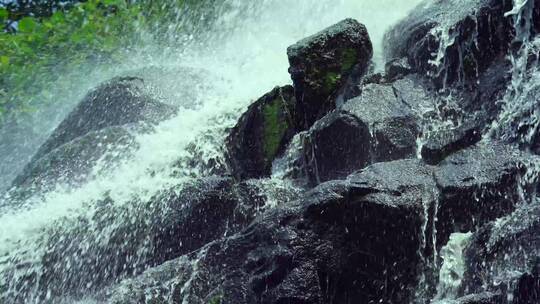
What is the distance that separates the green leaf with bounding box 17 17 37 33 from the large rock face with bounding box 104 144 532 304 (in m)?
12.1

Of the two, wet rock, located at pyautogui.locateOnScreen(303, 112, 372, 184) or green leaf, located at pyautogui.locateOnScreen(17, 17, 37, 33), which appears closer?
wet rock, located at pyautogui.locateOnScreen(303, 112, 372, 184)

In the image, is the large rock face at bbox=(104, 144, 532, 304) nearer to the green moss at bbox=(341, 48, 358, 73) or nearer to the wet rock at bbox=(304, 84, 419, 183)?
the wet rock at bbox=(304, 84, 419, 183)

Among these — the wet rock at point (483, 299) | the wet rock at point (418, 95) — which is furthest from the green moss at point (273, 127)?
the wet rock at point (483, 299)

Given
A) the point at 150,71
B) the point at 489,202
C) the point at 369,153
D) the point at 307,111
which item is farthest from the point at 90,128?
the point at 489,202

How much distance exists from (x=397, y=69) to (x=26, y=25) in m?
11.3

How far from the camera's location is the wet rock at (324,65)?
10.7m

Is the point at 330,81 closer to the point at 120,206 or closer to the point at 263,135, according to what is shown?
the point at 263,135

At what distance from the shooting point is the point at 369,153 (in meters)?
9.33

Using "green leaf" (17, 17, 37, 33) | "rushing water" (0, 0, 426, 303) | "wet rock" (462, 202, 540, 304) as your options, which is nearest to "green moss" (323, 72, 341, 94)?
"rushing water" (0, 0, 426, 303)

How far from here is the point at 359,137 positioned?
31.0ft

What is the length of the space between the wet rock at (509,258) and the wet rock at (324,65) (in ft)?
13.7

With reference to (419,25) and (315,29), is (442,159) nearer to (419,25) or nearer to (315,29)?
(419,25)

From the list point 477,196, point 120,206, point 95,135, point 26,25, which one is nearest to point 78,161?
point 95,135

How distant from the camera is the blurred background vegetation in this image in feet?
62.5
